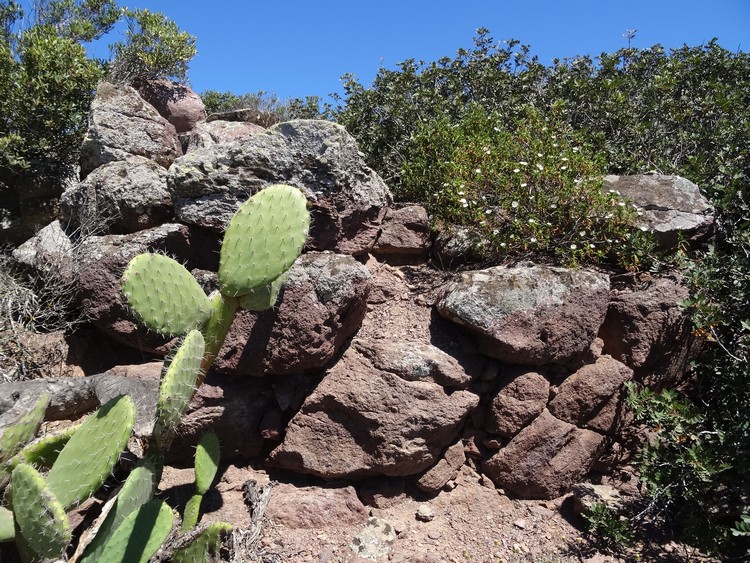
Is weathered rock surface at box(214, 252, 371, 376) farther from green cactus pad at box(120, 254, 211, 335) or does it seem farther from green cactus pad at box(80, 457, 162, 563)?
green cactus pad at box(80, 457, 162, 563)

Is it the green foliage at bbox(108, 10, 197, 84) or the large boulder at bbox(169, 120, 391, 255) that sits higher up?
the green foliage at bbox(108, 10, 197, 84)

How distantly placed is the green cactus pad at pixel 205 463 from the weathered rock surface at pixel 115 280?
0.98 meters

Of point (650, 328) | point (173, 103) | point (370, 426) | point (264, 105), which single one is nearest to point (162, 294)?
point (370, 426)

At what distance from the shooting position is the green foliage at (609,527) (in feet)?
10.3

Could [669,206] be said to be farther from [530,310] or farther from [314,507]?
[314,507]

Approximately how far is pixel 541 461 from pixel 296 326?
5.64ft

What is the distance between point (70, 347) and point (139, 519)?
68.0 inches

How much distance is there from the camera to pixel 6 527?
2338 mm

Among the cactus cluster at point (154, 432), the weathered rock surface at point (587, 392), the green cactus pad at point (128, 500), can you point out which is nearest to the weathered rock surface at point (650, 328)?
the weathered rock surface at point (587, 392)

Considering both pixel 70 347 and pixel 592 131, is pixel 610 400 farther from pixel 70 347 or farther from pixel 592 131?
pixel 70 347

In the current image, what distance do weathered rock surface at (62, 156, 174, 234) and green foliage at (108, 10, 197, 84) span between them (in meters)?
2.76

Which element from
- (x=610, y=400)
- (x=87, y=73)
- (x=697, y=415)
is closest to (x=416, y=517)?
(x=610, y=400)

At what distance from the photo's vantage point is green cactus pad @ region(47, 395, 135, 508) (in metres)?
2.28

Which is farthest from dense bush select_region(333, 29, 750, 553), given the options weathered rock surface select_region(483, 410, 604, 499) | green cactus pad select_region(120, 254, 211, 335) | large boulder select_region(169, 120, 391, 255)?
green cactus pad select_region(120, 254, 211, 335)
